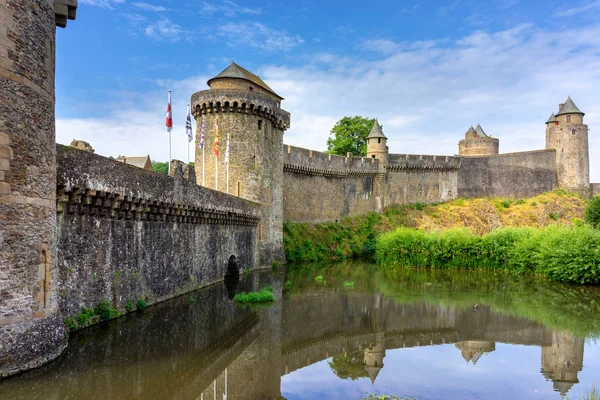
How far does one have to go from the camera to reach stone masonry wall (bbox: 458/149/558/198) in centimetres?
4806

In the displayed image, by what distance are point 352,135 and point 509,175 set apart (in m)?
17.2

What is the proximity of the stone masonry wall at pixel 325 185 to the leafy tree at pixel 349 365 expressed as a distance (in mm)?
23277

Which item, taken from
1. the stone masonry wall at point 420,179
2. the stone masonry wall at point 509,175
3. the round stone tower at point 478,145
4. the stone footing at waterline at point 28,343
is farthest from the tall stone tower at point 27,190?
the round stone tower at point 478,145

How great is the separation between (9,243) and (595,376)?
38.1ft

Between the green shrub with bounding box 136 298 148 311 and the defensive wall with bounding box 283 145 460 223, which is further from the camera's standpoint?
the defensive wall with bounding box 283 145 460 223

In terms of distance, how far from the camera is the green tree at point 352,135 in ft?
168

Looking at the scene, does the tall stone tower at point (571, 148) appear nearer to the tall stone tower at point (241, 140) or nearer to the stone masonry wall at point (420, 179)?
the stone masonry wall at point (420, 179)

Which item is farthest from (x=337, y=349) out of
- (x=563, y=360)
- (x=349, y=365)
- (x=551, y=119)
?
(x=551, y=119)

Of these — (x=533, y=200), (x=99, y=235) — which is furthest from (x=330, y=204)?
(x=99, y=235)

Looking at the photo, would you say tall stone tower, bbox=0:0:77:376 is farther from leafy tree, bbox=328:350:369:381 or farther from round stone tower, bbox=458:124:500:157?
round stone tower, bbox=458:124:500:157

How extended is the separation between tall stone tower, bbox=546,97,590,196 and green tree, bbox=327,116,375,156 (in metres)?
19.1

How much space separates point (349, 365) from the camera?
1052 cm

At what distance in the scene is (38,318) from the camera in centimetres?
845

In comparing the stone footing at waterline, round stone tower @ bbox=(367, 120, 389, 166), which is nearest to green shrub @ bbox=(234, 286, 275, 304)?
the stone footing at waterline
